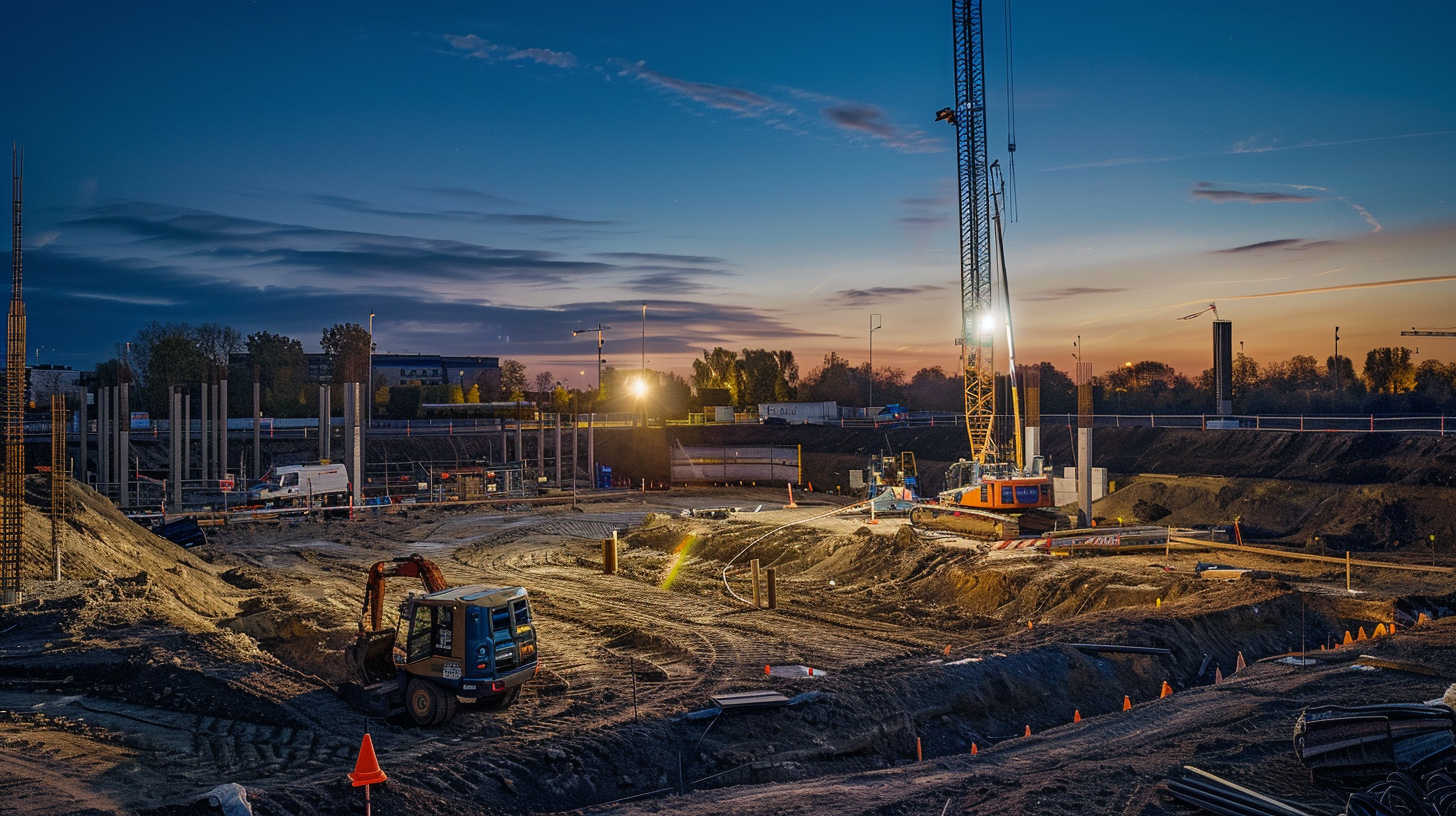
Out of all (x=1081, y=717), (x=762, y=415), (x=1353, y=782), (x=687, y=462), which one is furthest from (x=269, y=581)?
(x=762, y=415)

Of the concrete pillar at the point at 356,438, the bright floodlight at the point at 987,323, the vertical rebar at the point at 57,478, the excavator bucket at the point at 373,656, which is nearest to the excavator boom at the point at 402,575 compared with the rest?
the excavator bucket at the point at 373,656

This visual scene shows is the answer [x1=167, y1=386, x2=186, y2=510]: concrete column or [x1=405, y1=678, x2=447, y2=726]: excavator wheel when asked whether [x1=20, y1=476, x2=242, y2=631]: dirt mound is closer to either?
[x1=405, y1=678, x2=447, y2=726]: excavator wheel

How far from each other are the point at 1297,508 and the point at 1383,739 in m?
25.8

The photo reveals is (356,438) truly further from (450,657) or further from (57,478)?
(450,657)

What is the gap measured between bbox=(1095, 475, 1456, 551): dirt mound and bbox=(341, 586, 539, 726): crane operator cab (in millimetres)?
25185

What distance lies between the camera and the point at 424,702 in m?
13.6

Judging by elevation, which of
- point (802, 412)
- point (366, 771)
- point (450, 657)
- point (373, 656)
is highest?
point (802, 412)

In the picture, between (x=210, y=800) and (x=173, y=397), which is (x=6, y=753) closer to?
(x=210, y=800)

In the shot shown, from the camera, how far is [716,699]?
524 inches

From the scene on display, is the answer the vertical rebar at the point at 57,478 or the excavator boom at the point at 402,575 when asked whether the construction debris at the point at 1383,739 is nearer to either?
the excavator boom at the point at 402,575

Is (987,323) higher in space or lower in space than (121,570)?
higher

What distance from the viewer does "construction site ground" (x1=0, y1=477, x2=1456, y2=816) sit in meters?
10.2

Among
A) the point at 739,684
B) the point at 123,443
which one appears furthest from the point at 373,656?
the point at 123,443

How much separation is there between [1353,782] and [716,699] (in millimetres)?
7597
